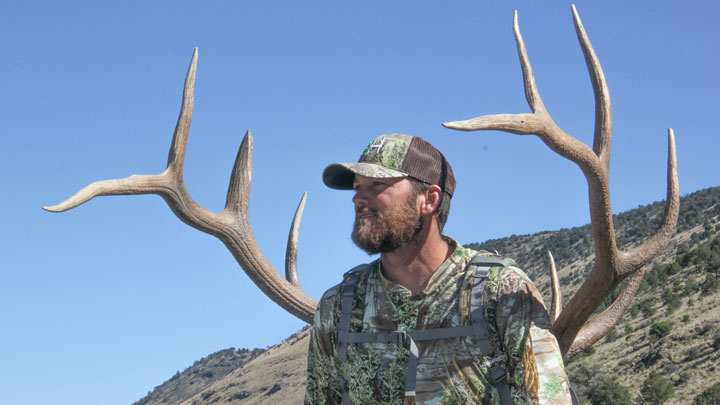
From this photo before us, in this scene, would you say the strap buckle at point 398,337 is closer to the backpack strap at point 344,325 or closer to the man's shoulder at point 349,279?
the backpack strap at point 344,325

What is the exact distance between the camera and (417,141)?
11.2ft

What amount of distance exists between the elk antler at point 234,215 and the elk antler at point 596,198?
1969 mm

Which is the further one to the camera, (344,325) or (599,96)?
(599,96)

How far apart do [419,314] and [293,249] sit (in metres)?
3.50

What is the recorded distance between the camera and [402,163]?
3297 mm

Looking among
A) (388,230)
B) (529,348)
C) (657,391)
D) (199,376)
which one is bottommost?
(657,391)

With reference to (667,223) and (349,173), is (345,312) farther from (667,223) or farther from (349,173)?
(667,223)

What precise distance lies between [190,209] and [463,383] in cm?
341

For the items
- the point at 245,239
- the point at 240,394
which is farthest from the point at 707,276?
the point at 240,394

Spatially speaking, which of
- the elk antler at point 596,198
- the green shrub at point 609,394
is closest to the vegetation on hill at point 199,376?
the green shrub at point 609,394

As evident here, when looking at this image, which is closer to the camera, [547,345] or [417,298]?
[547,345]

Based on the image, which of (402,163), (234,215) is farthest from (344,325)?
(234,215)

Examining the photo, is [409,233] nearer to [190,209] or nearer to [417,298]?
[417,298]

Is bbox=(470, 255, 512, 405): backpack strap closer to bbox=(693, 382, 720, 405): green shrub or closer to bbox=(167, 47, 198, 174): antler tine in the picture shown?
bbox=(167, 47, 198, 174): antler tine
